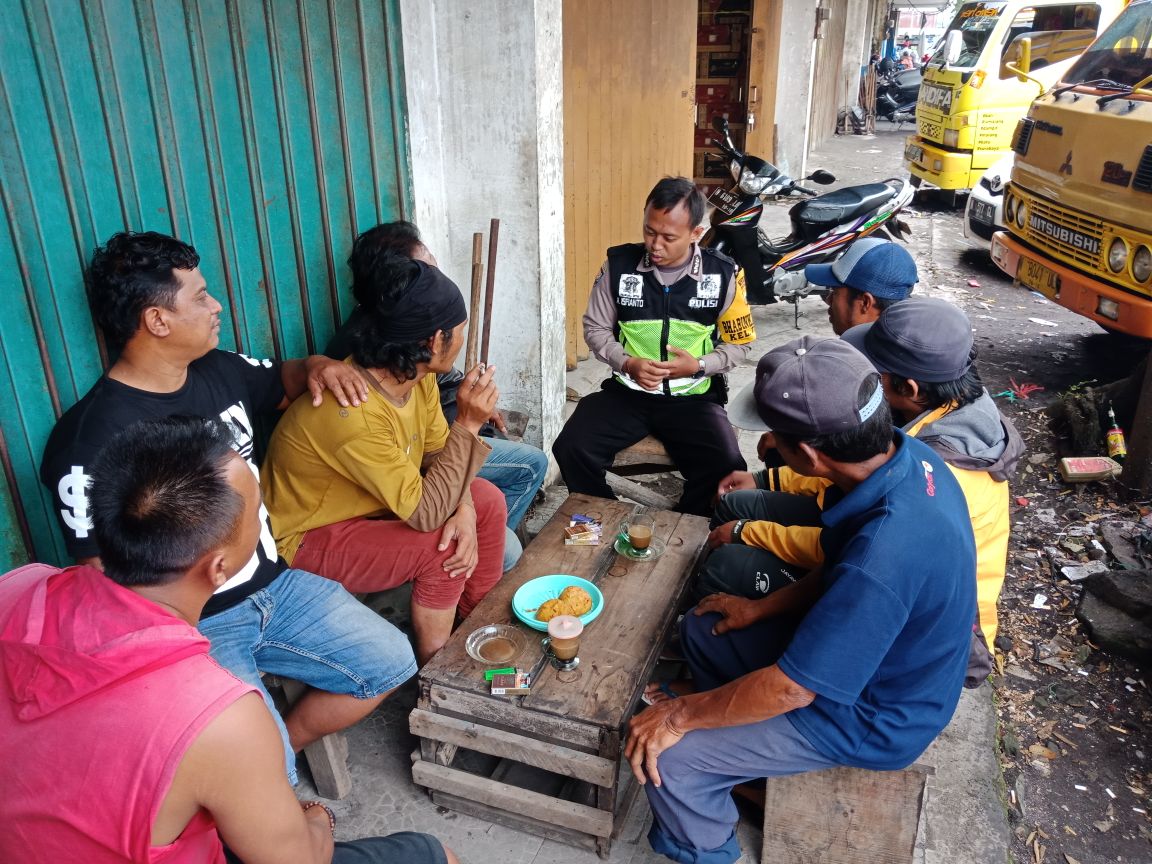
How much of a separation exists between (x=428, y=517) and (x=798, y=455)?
1.28 meters

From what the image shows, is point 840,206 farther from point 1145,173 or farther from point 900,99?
point 900,99

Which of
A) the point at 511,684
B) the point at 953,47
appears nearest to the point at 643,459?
the point at 511,684

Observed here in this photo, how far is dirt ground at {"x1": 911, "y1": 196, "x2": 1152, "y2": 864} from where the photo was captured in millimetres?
2912

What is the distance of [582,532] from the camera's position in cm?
328

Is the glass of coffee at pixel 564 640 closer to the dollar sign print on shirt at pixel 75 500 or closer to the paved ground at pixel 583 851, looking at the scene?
the paved ground at pixel 583 851

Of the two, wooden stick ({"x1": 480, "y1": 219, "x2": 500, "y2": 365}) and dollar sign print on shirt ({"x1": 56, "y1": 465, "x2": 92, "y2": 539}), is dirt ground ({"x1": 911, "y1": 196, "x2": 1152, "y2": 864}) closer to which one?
wooden stick ({"x1": 480, "y1": 219, "x2": 500, "y2": 365})

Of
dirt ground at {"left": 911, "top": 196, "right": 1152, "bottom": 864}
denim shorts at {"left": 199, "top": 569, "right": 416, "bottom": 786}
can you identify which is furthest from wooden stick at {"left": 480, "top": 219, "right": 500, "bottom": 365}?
dirt ground at {"left": 911, "top": 196, "right": 1152, "bottom": 864}

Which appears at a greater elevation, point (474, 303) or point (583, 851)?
point (474, 303)

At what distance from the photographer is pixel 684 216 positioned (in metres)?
3.73

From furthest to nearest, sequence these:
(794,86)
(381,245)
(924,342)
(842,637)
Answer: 1. (794,86)
2. (381,245)
3. (924,342)
4. (842,637)

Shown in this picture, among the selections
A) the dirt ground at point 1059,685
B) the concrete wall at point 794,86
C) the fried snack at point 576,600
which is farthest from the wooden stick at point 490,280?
the concrete wall at point 794,86

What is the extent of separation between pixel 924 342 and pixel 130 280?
2.32m

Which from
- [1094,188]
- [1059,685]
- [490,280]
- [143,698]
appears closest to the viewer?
[143,698]

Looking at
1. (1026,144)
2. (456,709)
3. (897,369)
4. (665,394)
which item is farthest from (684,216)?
(1026,144)
